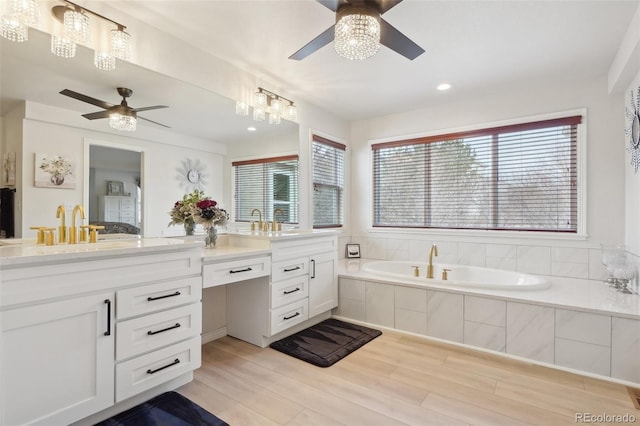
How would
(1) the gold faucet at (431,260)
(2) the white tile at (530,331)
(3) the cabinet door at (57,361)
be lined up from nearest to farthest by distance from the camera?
(3) the cabinet door at (57,361), (2) the white tile at (530,331), (1) the gold faucet at (431,260)

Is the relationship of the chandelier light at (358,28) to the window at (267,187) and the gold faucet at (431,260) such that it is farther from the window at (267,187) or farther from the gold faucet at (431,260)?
the gold faucet at (431,260)

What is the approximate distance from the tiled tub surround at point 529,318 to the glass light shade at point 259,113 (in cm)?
188

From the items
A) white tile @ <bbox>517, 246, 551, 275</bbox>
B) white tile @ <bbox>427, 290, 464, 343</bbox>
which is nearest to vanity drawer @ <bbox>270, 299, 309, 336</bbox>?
white tile @ <bbox>427, 290, 464, 343</bbox>

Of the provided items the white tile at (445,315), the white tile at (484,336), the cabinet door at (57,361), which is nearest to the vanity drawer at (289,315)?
the white tile at (445,315)

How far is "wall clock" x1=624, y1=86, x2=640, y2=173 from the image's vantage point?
2.48 meters

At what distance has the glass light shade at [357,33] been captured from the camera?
1.60 meters

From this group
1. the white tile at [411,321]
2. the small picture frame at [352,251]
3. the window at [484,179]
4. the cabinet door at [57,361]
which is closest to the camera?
the cabinet door at [57,361]

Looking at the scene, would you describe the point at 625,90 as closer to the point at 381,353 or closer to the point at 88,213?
the point at 381,353

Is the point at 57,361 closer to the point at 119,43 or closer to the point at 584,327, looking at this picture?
the point at 119,43

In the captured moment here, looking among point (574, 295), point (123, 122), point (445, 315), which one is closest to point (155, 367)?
point (123, 122)

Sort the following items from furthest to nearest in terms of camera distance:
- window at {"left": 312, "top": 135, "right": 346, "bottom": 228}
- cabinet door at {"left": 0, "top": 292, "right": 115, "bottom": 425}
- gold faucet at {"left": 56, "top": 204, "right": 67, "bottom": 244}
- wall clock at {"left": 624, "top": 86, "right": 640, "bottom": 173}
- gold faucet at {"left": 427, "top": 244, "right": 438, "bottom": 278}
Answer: window at {"left": 312, "top": 135, "right": 346, "bottom": 228} < gold faucet at {"left": 427, "top": 244, "right": 438, "bottom": 278} < wall clock at {"left": 624, "top": 86, "right": 640, "bottom": 173} < gold faucet at {"left": 56, "top": 204, "right": 67, "bottom": 244} < cabinet door at {"left": 0, "top": 292, "right": 115, "bottom": 425}

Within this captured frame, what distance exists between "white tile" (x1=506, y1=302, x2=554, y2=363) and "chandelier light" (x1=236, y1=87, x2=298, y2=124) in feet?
8.67

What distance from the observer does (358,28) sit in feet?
5.30

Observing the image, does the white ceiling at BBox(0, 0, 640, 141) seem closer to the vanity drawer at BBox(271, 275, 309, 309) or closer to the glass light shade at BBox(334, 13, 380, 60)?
the glass light shade at BBox(334, 13, 380, 60)
